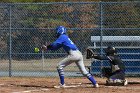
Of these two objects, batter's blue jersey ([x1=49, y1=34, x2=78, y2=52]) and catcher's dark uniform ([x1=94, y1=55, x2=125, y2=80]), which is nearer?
batter's blue jersey ([x1=49, y1=34, x2=78, y2=52])

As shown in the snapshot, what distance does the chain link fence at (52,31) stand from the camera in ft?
72.3

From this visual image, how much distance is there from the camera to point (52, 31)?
2388 centimetres

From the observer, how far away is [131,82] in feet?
62.4

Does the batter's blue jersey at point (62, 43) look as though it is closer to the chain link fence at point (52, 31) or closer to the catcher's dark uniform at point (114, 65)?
the catcher's dark uniform at point (114, 65)

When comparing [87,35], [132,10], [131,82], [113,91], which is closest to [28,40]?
[87,35]

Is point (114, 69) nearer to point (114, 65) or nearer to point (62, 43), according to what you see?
point (114, 65)

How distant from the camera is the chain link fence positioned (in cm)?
2203

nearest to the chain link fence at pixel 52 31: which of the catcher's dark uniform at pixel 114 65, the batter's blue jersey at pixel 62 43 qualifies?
the catcher's dark uniform at pixel 114 65

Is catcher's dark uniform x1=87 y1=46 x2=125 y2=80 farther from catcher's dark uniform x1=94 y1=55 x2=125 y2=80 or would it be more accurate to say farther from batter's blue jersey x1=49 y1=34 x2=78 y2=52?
batter's blue jersey x1=49 y1=34 x2=78 y2=52

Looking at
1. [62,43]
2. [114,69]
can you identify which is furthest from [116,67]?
[62,43]

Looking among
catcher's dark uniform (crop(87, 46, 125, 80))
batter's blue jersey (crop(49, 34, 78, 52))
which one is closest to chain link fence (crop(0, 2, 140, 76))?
catcher's dark uniform (crop(87, 46, 125, 80))

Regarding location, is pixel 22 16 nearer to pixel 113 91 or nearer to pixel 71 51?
pixel 71 51

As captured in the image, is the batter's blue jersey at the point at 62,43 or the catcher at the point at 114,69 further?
the catcher at the point at 114,69

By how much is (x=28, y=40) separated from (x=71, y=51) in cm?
705
